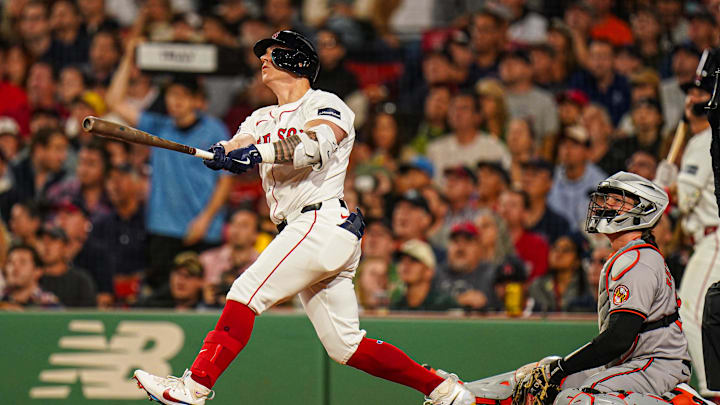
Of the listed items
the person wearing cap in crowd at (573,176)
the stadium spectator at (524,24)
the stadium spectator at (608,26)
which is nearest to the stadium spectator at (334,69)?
the stadium spectator at (524,24)

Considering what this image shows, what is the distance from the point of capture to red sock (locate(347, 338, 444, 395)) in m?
4.37

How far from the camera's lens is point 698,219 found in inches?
211

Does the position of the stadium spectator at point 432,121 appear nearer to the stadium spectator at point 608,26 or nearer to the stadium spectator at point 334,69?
the stadium spectator at point 334,69

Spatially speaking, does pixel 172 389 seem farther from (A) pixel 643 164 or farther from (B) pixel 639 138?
(B) pixel 639 138

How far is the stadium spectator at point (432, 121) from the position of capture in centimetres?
804

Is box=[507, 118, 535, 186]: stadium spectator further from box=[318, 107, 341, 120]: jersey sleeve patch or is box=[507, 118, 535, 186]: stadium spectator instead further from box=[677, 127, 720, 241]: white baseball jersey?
box=[318, 107, 341, 120]: jersey sleeve patch

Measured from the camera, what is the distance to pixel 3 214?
765 cm

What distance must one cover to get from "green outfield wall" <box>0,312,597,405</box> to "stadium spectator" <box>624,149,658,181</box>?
193 cm

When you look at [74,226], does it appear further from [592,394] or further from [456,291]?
[592,394]

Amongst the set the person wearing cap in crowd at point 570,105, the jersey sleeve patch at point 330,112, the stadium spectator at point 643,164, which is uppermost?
the person wearing cap in crowd at point 570,105

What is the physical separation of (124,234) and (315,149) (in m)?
3.93

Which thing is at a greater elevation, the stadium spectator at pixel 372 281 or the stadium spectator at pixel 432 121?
the stadium spectator at pixel 432 121

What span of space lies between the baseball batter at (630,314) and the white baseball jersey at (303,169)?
1257 millimetres

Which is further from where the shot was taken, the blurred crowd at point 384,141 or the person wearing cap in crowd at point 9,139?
the person wearing cap in crowd at point 9,139
